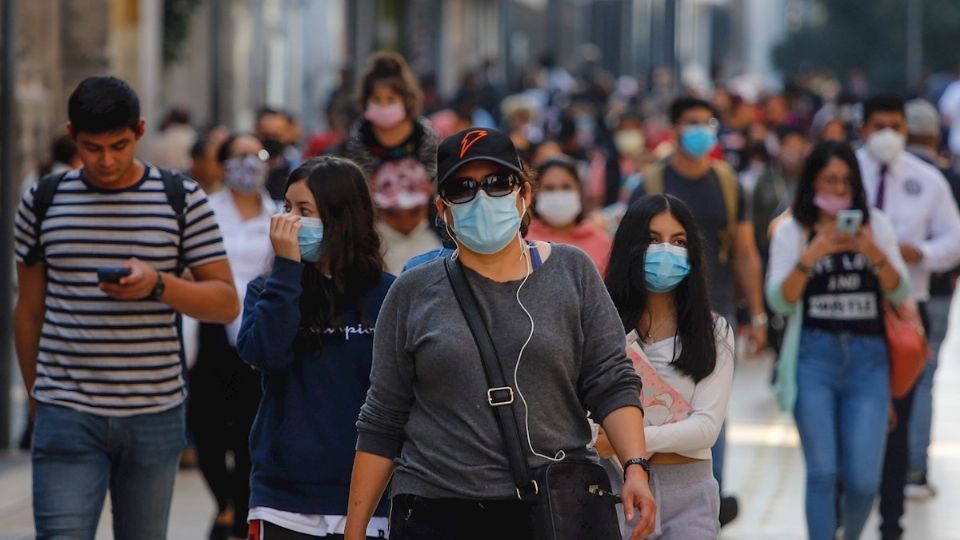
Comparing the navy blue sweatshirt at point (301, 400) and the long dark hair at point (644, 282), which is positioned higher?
the long dark hair at point (644, 282)

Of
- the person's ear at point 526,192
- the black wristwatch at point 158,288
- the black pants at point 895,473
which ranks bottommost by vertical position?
the black pants at point 895,473

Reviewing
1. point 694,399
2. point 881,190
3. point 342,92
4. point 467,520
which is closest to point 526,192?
point 467,520

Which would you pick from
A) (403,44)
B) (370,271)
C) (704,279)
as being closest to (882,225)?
(704,279)

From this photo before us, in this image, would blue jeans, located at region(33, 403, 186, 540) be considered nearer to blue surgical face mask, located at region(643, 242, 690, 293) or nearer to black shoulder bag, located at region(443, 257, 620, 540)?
blue surgical face mask, located at region(643, 242, 690, 293)

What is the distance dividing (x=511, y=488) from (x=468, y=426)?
0.57 feet

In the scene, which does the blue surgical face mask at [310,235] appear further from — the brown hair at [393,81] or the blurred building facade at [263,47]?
the blurred building facade at [263,47]

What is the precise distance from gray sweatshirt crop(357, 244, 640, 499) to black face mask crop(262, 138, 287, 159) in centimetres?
609

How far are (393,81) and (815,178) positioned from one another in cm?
201

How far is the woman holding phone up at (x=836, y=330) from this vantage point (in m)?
7.68

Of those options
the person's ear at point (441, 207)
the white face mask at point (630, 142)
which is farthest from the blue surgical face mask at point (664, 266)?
the white face mask at point (630, 142)

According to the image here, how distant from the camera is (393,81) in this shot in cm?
896

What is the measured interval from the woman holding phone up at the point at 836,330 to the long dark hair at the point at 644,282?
1776 mm

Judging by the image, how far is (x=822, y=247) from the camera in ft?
25.3

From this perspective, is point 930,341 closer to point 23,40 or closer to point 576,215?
point 576,215
